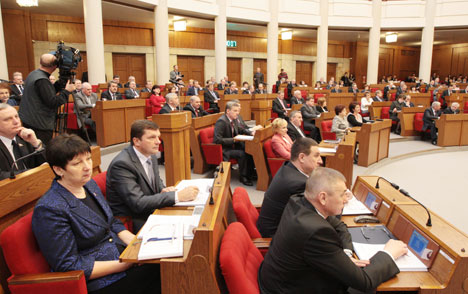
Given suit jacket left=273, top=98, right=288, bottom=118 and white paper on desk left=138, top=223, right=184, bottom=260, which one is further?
suit jacket left=273, top=98, right=288, bottom=118

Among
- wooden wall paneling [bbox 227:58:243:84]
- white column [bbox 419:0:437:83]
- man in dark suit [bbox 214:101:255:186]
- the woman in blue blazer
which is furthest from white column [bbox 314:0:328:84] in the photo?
the woman in blue blazer

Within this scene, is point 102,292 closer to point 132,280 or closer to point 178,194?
point 132,280

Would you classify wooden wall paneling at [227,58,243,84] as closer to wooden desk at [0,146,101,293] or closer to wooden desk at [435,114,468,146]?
wooden desk at [435,114,468,146]

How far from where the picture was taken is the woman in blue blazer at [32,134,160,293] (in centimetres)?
168

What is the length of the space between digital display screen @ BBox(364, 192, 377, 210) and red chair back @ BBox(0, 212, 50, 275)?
2.08 metres

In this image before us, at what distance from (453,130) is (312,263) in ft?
28.0

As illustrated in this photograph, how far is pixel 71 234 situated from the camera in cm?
176

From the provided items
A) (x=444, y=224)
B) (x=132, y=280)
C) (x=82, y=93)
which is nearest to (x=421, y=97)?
(x=82, y=93)

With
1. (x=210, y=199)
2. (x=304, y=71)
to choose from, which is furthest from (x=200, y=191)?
(x=304, y=71)

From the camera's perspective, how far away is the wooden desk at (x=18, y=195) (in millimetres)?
1876

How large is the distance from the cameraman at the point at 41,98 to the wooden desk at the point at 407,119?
8.62 meters

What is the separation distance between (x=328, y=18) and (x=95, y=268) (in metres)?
15.7

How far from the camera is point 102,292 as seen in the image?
1.81 metres

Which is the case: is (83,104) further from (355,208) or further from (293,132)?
(355,208)
